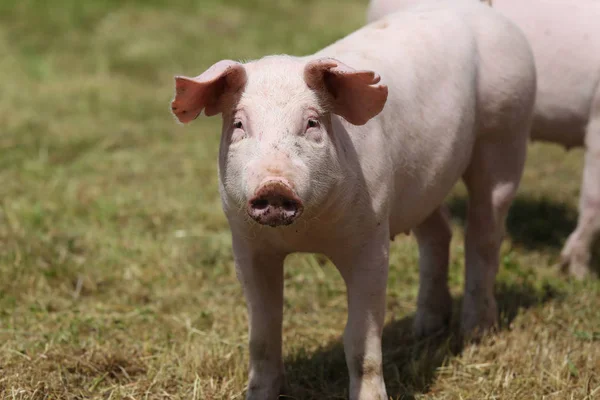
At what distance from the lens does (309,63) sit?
3.04m

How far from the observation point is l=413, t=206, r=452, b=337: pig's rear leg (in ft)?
14.8

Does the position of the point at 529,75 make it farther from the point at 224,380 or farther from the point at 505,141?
the point at 224,380

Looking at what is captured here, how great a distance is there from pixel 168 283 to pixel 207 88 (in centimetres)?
219

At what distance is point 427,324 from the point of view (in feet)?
14.7

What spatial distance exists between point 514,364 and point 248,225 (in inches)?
58.0

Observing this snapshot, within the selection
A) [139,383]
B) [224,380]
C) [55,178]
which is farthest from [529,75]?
[55,178]

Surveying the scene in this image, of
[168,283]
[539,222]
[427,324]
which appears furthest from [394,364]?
[539,222]

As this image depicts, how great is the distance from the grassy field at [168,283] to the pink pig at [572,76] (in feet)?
1.13

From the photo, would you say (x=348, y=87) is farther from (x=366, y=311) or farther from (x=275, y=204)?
(x=366, y=311)

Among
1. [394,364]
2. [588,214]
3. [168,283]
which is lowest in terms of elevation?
[168,283]

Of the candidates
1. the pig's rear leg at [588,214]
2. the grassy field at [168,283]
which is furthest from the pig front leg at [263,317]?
the pig's rear leg at [588,214]

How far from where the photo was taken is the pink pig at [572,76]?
545 cm

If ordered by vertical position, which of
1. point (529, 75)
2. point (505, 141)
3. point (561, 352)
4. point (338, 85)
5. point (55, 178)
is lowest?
point (55, 178)

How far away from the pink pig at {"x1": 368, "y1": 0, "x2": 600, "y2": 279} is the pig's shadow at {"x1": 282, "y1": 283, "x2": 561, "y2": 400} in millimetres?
1093
